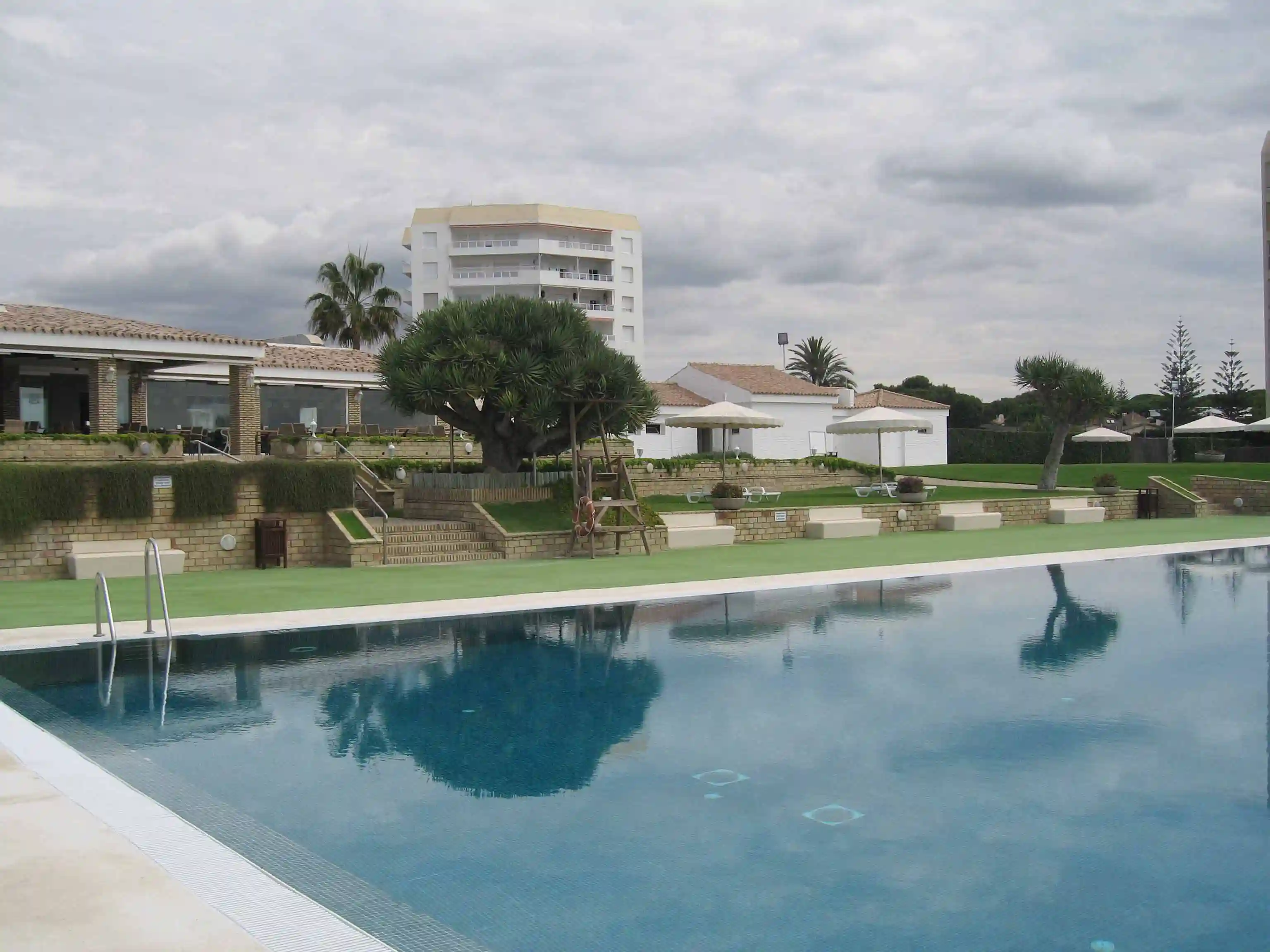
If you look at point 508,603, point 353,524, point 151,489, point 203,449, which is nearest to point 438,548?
point 353,524

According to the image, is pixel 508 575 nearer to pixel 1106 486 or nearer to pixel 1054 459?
pixel 1106 486

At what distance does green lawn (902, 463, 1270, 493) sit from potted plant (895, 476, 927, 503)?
11.7 metres

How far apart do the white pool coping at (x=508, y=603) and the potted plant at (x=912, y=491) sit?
22.8 feet

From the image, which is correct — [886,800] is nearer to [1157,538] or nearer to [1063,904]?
[1063,904]

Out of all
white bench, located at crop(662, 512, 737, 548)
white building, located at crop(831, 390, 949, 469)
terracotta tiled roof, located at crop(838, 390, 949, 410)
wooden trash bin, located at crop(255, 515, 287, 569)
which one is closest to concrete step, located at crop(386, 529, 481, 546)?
wooden trash bin, located at crop(255, 515, 287, 569)

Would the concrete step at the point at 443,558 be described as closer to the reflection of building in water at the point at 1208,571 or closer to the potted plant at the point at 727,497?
the potted plant at the point at 727,497

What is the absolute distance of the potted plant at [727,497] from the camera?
81.1 feet

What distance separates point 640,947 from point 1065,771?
3700 mm

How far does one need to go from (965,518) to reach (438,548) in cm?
1385

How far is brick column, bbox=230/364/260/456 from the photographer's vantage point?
89.7 ft

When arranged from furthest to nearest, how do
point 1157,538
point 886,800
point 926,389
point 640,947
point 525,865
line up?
point 926,389
point 1157,538
point 886,800
point 525,865
point 640,947

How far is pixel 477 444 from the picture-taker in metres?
32.3

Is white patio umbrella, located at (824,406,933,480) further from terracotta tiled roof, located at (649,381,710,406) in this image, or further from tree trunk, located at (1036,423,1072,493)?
terracotta tiled roof, located at (649,381,710,406)

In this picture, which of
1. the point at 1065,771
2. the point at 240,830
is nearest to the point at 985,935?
the point at 1065,771
